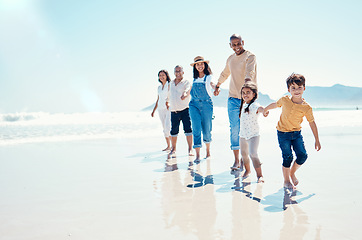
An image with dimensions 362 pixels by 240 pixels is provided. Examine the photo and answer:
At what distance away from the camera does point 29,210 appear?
2.83 m

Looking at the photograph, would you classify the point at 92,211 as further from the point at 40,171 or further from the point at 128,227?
the point at 40,171

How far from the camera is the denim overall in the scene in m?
5.43

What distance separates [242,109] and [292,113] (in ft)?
2.67

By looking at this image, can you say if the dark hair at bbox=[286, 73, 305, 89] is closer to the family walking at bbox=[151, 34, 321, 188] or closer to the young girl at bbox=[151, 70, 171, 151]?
the family walking at bbox=[151, 34, 321, 188]

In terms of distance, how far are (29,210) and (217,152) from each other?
4388 mm

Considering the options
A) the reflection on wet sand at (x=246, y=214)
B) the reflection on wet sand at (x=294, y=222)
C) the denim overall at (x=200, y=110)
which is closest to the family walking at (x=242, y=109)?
the denim overall at (x=200, y=110)

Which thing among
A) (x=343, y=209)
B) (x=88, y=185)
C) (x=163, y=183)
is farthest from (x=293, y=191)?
(x=88, y=185)

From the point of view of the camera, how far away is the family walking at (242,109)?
10.9 ft

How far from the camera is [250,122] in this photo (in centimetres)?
386

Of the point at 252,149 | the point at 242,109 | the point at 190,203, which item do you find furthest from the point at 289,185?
the point at 190,203

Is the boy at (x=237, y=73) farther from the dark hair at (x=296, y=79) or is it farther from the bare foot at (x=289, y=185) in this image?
the bare foot at (x=289, y=185)

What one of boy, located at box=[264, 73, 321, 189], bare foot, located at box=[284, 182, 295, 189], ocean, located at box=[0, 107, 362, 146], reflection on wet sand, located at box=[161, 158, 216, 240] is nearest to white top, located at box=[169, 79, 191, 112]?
reflection on wet sand, located at box=[161, 158, 216, 240]

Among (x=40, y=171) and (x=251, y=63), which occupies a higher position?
(x=251, y=63)

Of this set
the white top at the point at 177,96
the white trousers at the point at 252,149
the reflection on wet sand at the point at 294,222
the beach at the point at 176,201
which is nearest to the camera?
the reflection on wet sand at the point at 294,222
